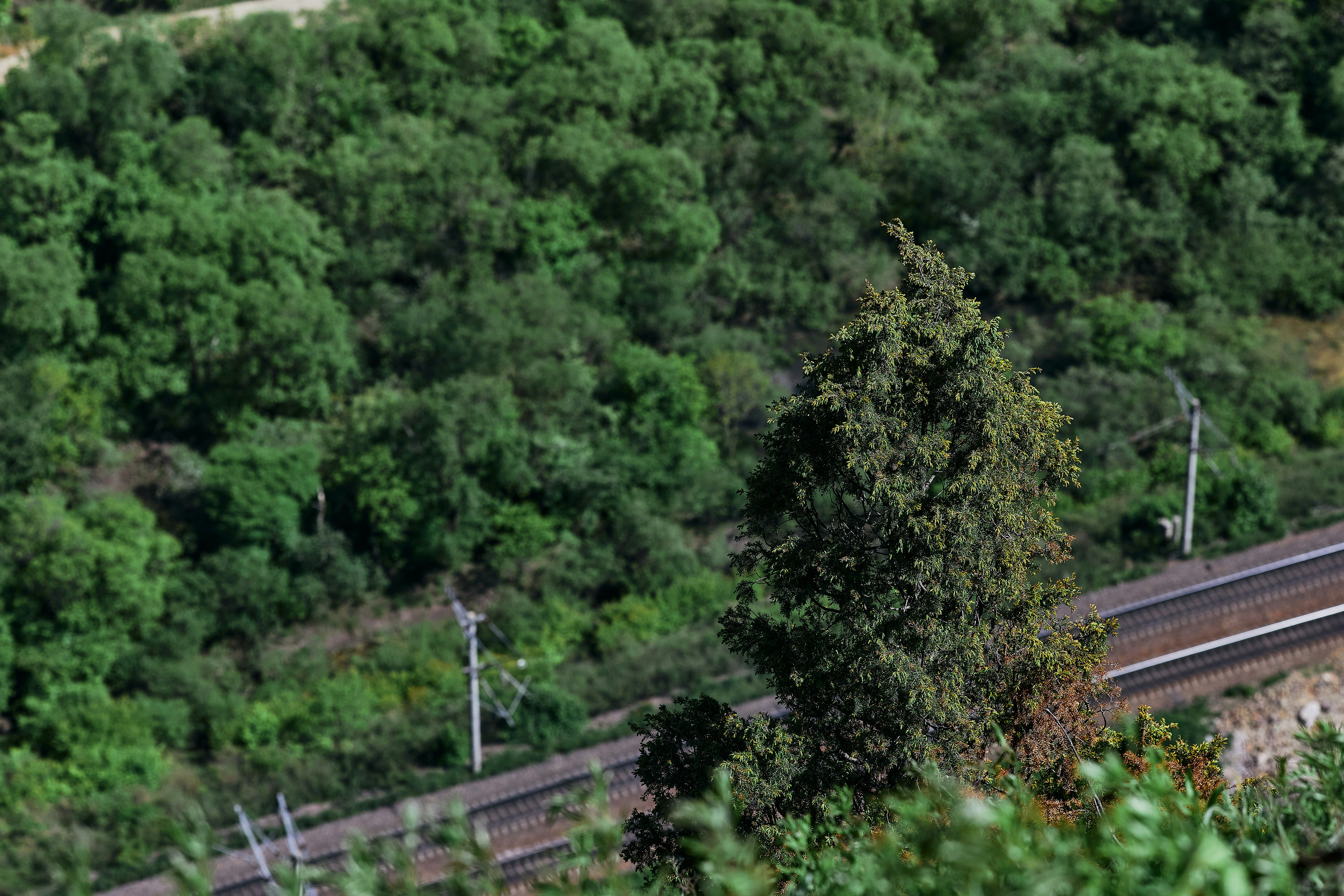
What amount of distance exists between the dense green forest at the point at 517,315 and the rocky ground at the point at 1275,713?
632cm

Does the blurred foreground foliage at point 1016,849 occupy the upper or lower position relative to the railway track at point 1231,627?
Result: upper

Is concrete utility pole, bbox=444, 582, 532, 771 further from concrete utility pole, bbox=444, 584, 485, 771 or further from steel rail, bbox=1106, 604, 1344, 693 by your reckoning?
steel rail, bbox=1106, 604, 1344, 693

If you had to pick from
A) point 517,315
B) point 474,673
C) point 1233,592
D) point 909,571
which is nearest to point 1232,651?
point 1233,592

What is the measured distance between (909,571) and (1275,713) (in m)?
30.3

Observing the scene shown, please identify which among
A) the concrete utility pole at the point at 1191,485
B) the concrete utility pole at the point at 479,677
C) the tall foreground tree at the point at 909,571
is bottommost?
the concrete utility pole at the point at 479,677

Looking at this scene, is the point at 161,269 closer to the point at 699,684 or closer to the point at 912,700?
the point at 699,684

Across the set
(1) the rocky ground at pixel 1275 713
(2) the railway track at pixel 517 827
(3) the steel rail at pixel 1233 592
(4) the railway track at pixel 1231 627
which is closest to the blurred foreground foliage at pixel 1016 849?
(2) the railway track at pixel 517 827

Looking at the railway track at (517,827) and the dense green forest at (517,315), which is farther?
the dense green forest at (517,315)

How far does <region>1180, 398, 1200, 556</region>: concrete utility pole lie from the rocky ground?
20.0 feet

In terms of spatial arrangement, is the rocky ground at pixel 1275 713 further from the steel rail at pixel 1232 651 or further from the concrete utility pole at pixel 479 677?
the concrete utility pole at pixel 479 677

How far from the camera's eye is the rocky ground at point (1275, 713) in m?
45.1

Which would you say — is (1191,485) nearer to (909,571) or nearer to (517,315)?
(517,315)

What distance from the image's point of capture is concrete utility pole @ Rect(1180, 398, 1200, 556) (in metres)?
49.3

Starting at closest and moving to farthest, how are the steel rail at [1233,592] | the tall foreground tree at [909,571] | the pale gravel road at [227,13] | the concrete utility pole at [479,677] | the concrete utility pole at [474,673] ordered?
the tall foreground tree at [909,571] < the concrete utility pole at [474,673] < the concrete utility pole at [479,677] < the steel rail at [1233,592] < the pale gravel road at [227,13]
